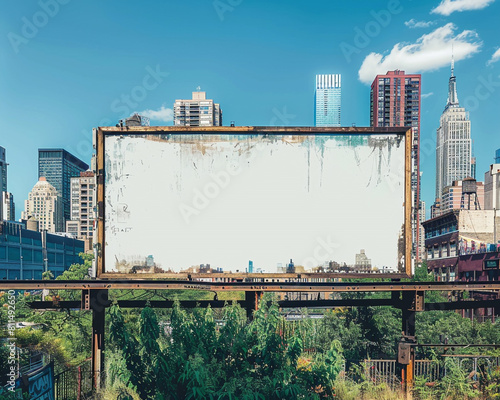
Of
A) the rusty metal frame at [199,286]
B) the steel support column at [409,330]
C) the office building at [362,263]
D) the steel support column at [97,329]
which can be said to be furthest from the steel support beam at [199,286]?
the office building at [362,263]

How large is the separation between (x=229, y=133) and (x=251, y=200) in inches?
98.5

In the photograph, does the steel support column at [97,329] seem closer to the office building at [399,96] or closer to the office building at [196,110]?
the office building at [196,110]

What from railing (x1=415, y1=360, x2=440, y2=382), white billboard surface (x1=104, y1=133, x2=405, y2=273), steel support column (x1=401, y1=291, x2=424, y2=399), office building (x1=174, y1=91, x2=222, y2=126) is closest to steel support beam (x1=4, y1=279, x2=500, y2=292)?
steel support column (x1=401, y1=291, x2=424, y2=399)

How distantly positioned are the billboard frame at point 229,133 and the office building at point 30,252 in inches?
3236

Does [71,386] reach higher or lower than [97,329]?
lower

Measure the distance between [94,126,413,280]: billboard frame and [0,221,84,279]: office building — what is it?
82.2 metres

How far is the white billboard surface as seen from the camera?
11812 millimetres

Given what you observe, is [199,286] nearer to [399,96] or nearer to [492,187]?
[492,187]

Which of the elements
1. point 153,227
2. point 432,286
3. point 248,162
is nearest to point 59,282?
point 153,227

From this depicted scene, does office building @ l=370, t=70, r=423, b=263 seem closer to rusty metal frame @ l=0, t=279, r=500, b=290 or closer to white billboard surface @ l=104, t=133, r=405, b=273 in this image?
white billboard surface @ l=104, t=133, r=405, b=273

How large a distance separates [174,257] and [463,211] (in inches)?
1690

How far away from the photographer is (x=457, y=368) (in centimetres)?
1018

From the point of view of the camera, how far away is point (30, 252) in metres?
95.6

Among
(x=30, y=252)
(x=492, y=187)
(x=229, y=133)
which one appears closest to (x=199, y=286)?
(x=229, y=133)
